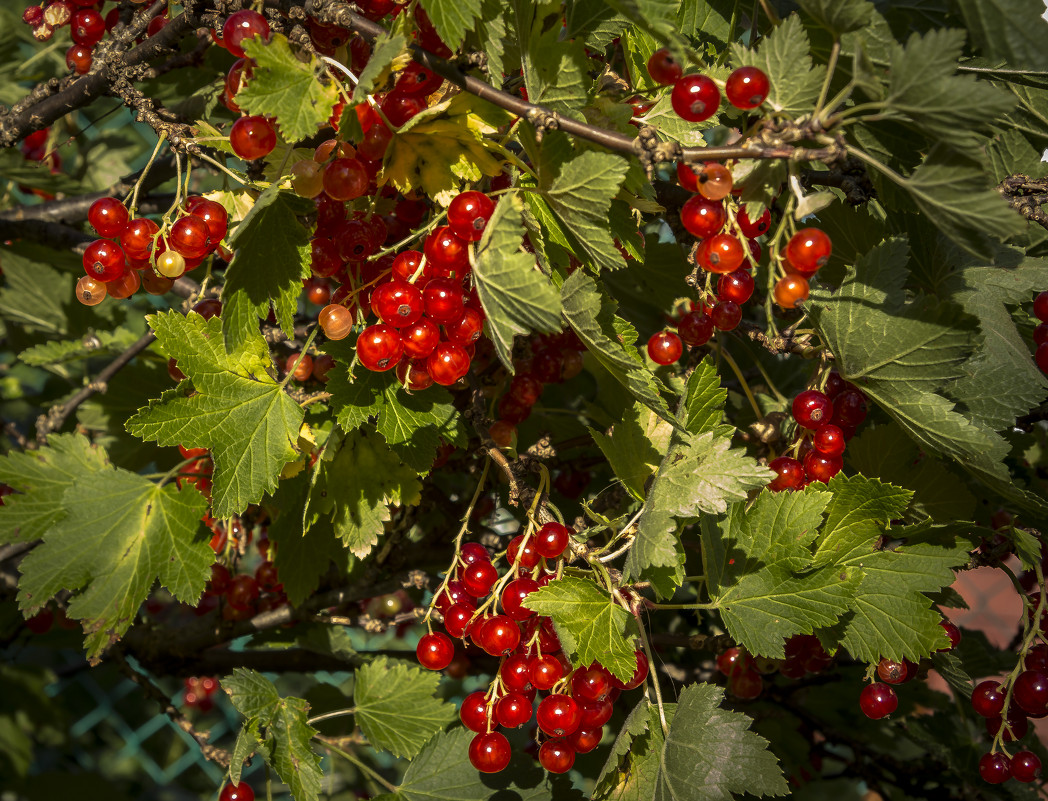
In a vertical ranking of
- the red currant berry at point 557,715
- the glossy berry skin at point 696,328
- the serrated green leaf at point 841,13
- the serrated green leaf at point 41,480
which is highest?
the serrated green leaf at point 841,13

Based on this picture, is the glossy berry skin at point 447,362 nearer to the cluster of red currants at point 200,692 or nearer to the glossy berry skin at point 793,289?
the glossy berry skin at point 793,289

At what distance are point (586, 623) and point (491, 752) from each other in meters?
0.25

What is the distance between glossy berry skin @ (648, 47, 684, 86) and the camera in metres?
0.74

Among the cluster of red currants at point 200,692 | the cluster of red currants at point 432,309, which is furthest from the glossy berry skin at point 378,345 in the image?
the cluster of red currants at point 200,692

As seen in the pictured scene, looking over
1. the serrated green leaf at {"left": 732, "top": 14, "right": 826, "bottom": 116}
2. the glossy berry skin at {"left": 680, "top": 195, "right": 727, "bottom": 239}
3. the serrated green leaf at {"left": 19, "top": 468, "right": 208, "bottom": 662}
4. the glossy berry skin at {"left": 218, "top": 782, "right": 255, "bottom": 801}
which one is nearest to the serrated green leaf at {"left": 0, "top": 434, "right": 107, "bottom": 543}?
the serrated green leaf at {"left": 19, "top": 468, "right": 208, "bottom": 662}

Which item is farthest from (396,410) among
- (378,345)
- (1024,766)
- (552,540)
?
(1024,766)

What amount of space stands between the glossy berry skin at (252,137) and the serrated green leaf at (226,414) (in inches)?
8.3

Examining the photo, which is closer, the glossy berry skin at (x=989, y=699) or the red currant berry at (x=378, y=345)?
the red currant berry at (x=378, y=345)

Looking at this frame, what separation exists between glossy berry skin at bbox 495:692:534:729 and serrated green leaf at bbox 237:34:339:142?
65 cm

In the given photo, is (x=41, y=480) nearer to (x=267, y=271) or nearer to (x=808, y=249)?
(x=267, y=271)

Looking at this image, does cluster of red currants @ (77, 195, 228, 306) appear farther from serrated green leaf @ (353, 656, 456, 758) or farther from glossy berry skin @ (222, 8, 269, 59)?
→ serrated green leaf @ (353, 656, 456, 758)

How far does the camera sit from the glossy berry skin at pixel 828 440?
3.00 ft

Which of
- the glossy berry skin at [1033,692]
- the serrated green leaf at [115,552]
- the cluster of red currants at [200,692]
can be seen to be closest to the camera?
the glossy berry skin at [1033,692]

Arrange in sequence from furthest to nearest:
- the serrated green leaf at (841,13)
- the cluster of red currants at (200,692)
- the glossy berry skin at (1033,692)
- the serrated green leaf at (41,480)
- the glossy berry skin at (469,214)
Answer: the cluster of red currants at (200,692) < the serrated green leaf at (41,480) < the glossy berry skin at (1033,692) < the glossy berry skin at (469,214) < the serrated green leaf at (841,13)
